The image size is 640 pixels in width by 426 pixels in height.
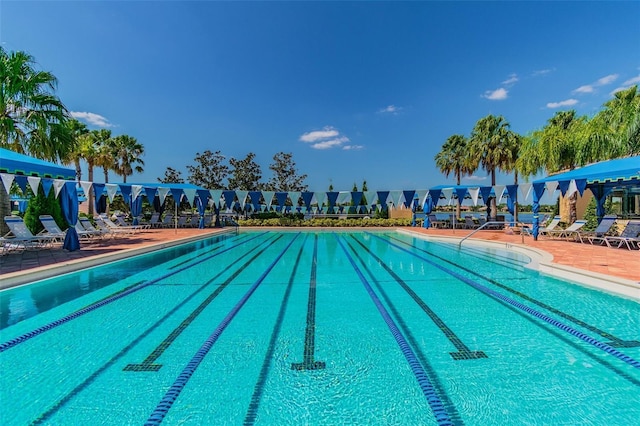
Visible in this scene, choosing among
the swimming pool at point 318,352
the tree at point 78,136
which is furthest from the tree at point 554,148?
the tree at point 78,136

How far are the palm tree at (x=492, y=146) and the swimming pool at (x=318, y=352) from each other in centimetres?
1550

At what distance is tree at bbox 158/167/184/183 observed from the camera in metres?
30.0

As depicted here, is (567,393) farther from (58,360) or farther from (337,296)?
(58,360)

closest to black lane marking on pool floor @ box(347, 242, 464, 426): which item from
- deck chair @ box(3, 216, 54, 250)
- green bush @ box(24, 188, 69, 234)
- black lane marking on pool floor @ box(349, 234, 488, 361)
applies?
black lane marking on pool floor @ box(349, 234, 488, 361)

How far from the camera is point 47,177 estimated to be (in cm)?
894

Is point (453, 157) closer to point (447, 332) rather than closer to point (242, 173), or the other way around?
point (242, 173)

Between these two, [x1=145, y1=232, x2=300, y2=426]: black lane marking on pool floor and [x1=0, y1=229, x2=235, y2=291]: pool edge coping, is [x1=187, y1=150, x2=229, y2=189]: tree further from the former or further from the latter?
[x1=145, y1=232, x2=300, y2=426]: black lane marking on pool floor

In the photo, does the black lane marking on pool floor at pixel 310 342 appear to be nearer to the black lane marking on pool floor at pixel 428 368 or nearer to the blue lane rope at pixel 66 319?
the black lane marking on pool floor at pixel 428 368

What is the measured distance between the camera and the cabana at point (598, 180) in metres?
9.02

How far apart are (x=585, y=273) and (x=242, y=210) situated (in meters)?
21.4

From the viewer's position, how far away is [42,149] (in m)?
9.97

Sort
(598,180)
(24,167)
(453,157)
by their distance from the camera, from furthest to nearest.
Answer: (453,157) → (598,180) → (24,167)

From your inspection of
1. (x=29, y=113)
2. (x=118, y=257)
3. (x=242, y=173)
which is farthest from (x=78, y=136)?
(x=118, y=257)

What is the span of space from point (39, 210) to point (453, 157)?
26504 millimetres
